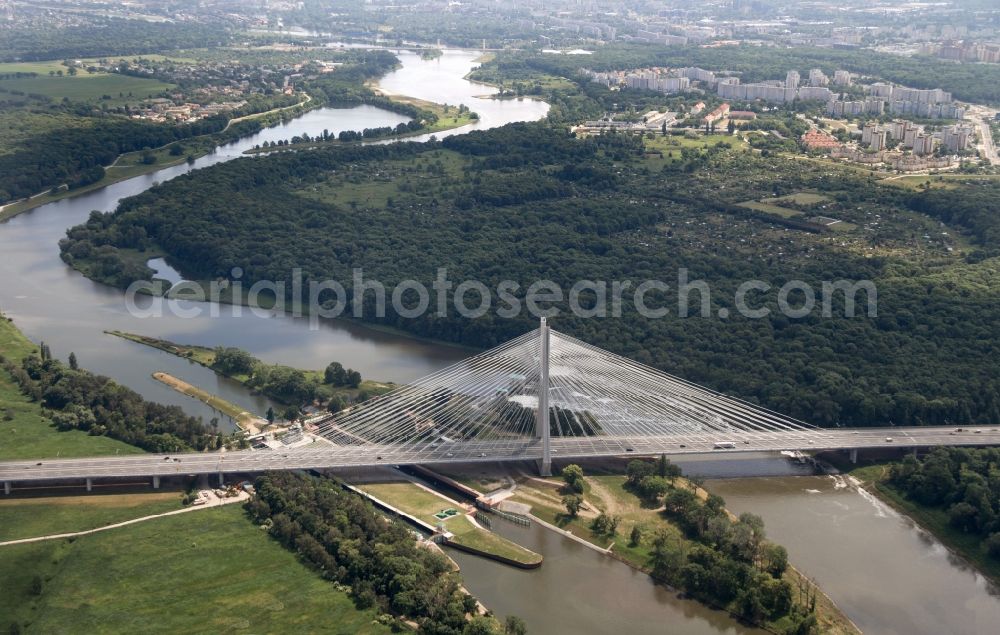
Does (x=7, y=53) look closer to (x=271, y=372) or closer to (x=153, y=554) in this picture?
(x=271, y=372)

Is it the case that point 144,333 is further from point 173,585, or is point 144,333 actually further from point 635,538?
point 635,538

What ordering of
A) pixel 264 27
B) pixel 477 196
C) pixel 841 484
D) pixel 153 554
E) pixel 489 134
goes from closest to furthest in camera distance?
1. pixel 153 554
2. pixel 841 484
3. pixel 477 196
4. pixel 489 134
5. pixel 264 27

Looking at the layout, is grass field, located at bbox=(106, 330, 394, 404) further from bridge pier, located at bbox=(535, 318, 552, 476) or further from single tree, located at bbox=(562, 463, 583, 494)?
single tree, located at bbox=(562, 463, 583, 494)

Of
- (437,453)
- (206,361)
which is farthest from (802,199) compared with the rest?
(437,453)

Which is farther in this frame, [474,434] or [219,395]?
[219,395]

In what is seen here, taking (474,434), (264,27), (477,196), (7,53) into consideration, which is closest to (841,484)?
(474,434)

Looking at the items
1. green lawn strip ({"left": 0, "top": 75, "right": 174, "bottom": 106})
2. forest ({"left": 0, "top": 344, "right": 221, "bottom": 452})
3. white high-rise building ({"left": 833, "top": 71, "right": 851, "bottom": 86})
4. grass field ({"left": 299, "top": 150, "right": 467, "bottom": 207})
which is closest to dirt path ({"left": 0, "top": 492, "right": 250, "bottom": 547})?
forest ({"left": 0, "top": 344, "right": 221, "bottom": 452})
